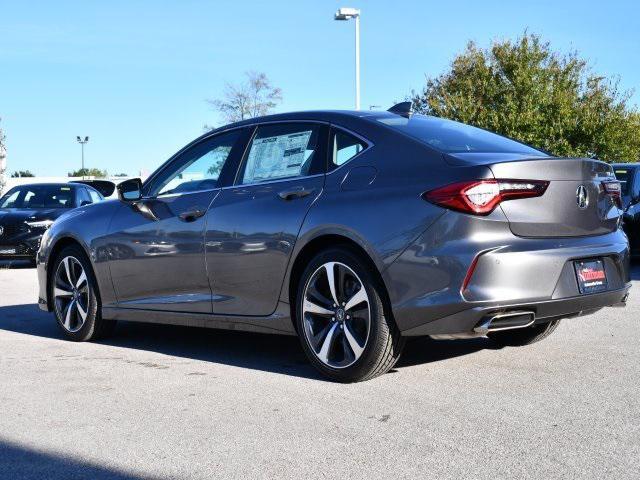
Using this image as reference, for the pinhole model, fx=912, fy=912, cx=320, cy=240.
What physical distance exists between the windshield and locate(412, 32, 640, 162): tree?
22635 mm

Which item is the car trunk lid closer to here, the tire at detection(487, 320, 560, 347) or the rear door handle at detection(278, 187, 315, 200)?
the rear door handle at detection(278, 187, 315, 200)

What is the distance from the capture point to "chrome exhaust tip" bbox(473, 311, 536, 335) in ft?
15.5

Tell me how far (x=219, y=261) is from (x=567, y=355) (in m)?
2.33

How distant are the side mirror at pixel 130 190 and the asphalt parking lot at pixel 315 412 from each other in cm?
113

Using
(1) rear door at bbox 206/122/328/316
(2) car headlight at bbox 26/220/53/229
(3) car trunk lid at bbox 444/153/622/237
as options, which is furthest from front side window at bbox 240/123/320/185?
(2) car headlight at bbox 26/220/53/229

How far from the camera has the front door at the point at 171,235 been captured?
611cm

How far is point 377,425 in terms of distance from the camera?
14.1 ft

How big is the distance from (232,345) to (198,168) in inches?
53.3

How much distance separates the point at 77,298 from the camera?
7238 millimetres

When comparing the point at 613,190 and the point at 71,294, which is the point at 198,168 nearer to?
the point at 71,294

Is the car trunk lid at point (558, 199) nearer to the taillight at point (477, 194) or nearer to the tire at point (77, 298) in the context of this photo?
the taillight at point (477, 194)

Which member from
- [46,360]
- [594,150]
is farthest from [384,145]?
[594,150]

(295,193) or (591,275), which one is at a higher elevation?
(295,193)

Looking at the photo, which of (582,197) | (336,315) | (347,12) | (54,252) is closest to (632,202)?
(582,197)
